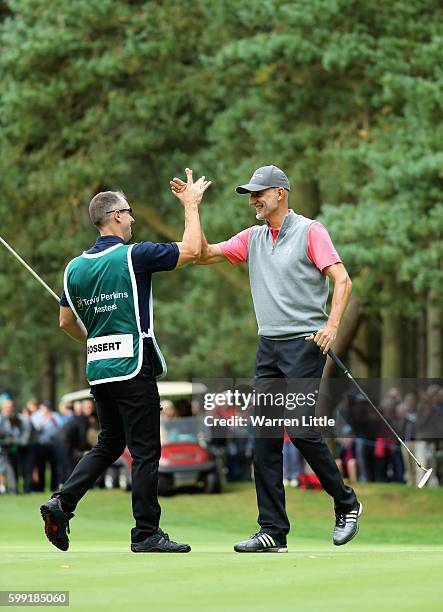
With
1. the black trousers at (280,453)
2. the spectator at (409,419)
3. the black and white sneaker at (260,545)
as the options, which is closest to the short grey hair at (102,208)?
the black trousers at (280,453)

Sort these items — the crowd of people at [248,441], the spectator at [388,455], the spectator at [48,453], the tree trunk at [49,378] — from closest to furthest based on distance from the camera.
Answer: the crowd of people at [248,441], the spectator at [388,455], the spectator at [48,453], the tree trunk at [49,378]

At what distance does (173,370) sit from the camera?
52438 millimetres

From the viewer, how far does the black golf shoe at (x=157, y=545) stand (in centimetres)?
832

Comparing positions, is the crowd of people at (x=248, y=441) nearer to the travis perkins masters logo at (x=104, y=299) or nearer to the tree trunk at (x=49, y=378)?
the travis perkins masters logo at (x=104, y=299)

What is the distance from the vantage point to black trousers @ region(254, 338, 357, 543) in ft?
28.3

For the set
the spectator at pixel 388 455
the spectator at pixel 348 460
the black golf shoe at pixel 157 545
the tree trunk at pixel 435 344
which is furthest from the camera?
the tree trunk at pixel 435 344

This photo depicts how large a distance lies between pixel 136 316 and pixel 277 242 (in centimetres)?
94

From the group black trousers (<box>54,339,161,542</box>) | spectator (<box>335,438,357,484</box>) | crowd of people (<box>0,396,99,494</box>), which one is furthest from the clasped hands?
crowd of people (<box>0,396,99,494</box>)

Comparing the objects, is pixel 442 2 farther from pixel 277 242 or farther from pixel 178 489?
pixel 277 242

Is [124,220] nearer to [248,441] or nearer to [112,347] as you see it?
[112,347]

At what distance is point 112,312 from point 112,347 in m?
0.19

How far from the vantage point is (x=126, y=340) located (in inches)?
330

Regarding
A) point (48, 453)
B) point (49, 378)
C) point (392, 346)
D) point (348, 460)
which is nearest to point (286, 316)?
point (348, 460)

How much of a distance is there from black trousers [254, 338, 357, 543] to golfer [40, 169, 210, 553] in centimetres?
60
